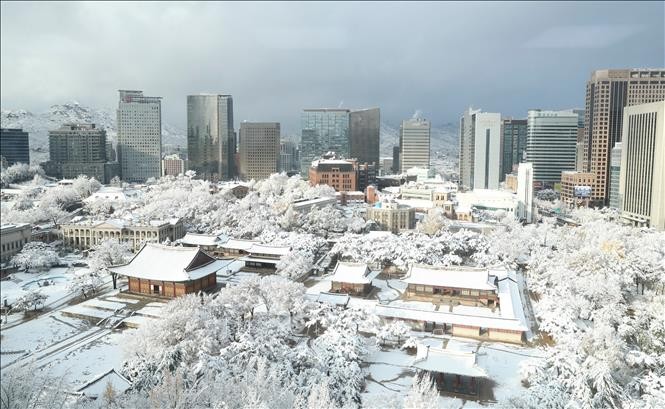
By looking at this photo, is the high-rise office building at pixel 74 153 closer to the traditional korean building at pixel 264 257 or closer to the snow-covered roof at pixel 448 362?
the traditional korean building at pixel 264 257

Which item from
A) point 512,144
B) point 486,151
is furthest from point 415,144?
point 486,151

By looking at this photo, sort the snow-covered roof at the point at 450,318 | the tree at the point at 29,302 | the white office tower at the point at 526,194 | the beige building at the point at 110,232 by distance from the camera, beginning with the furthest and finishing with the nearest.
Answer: the white office tower at the point at 526,194, the beige building at the point at 110,232, the tree at the point at 29,302, the snow-covered roof at the point at 450,318

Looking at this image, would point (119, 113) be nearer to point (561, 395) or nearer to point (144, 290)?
point (144, 290)

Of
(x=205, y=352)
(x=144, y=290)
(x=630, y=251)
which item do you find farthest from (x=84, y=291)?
(x=630, y=251)

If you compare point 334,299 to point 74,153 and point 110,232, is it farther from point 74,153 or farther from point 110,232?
point 74,153

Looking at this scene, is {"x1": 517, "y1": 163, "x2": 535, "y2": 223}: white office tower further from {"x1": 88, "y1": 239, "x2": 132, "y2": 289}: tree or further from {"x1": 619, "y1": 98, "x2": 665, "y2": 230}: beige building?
{"x1": 88, "y1": 239, "x2": 132, "y2": 289}: tree

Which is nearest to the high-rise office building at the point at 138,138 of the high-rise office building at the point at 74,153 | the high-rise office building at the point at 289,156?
the high-rise office building at the point at 74,153

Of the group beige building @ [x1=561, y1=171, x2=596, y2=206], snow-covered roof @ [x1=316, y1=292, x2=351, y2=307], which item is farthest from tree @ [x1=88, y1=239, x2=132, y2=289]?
beige building @ [x1=561, y1=171, x2=596, y2=206]
